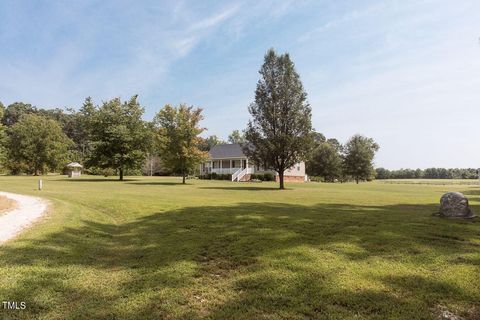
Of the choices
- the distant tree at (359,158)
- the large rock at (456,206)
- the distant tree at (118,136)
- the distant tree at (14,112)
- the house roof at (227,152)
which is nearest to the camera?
the large rock at (456,206)

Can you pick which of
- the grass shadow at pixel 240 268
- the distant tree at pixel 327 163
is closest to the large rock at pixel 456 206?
the grass shadow at pixel 240 268

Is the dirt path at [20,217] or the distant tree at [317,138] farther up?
the distant tree at [317,138]

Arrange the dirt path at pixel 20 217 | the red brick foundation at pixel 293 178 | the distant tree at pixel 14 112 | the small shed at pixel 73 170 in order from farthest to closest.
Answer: the distant tree at pixel 14 112 < the small shed at pixel 73 170 < the red brick foundation at pixel 293 178 < the dirt path at pixel 20 217

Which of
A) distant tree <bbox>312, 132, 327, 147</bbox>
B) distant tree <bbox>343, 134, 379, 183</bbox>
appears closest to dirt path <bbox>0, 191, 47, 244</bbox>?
distant tree <bbox>312, 132, 327, 147</bbox>

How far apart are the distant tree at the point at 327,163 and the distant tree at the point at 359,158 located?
145 inches

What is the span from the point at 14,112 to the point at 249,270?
13770 cm

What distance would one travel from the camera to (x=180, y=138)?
39594 millimetres

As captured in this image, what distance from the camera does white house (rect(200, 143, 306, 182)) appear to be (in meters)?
53.2

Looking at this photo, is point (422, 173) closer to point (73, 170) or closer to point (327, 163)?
point (327, 163)

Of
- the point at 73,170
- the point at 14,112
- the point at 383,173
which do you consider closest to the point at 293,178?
the point at 73,170

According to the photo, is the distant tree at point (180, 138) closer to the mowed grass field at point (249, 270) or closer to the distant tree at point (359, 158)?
the mowed grass field at point (249, 270)

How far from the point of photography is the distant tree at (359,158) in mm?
67125

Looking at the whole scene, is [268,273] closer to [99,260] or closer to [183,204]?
[99,260]

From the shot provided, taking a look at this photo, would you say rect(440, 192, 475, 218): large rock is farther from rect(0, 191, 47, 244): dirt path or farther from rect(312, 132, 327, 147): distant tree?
rect(312, 132, 327, 147): distant tree
